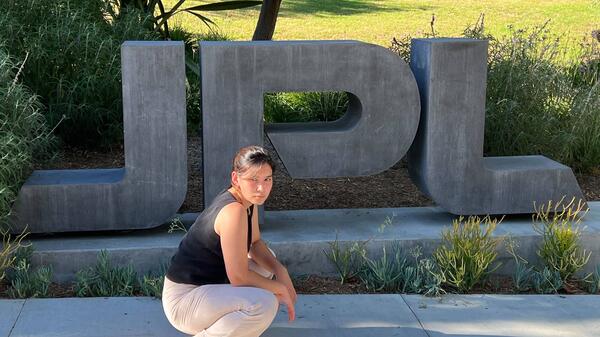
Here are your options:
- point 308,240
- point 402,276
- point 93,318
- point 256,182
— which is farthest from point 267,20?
point 256,182

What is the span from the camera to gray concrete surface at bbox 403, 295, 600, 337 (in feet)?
16.1

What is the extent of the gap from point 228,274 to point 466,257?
6.02 ft

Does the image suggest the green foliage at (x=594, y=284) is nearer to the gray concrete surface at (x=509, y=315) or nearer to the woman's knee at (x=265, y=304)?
the gray concrete surface at (x=509, y=315)

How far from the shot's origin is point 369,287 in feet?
18.1

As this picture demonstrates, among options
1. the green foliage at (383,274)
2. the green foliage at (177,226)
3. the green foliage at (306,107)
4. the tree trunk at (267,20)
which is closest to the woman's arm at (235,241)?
the green foliage at (383,274)

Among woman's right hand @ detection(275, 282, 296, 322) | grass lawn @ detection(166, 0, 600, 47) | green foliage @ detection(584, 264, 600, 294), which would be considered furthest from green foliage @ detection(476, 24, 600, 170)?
grass lawn @ detection(166, 0, 600, 47)

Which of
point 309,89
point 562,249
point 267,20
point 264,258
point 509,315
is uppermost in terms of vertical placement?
point 267,20

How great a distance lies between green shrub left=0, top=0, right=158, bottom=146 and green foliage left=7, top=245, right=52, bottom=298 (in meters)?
2.65

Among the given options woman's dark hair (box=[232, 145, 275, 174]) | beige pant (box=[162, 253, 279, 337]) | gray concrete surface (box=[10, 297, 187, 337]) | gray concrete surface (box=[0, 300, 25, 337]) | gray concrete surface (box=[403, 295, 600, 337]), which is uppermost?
woman's dark hair (box=[232, 145, 275, 174])

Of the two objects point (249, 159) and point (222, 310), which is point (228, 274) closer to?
point (222, 310)

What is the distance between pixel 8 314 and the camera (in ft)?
16.2

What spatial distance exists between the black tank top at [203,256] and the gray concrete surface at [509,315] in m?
1.27

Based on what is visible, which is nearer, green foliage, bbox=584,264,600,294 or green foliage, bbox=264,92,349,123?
green foliage, bbox=584,264,600,294

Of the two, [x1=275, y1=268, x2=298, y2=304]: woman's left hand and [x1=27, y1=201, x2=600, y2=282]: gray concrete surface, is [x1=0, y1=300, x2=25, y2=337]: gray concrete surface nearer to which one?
[x1=27, y1=201, x2=600, y2=282]: gray concrete surface
